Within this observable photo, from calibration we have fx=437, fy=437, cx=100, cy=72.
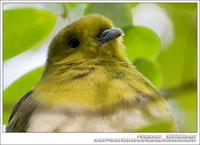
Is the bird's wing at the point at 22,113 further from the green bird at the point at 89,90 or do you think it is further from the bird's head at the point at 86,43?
the bird's head at the point at 86,43

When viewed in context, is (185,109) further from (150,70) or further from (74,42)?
(74,42)

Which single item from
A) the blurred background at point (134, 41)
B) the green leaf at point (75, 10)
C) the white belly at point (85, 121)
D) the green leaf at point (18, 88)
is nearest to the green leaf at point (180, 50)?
the blurred background at point (134, 41)

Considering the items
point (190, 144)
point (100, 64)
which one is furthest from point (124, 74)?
point (190, 144)

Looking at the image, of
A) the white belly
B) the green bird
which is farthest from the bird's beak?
the white belly

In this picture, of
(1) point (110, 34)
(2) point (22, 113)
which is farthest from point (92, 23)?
(2) point (22, 113)

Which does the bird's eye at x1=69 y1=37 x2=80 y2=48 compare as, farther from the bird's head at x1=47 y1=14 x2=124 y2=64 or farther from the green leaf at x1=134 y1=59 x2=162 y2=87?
the green leaf at x1=134 y1=59 x2=162 y2=87

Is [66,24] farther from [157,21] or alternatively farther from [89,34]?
[157,21]
